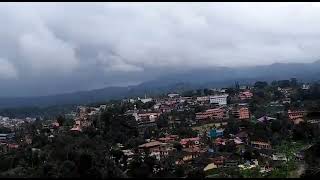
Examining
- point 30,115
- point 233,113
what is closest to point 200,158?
point 233,113

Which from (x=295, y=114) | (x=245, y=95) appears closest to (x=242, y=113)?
(x=295, y=114)

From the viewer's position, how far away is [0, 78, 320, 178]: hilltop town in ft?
39.8

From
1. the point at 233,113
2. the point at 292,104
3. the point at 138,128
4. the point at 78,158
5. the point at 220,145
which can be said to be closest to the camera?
the point at 78,158

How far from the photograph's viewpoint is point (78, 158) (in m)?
11.2

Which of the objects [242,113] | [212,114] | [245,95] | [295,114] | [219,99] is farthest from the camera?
[219,99]

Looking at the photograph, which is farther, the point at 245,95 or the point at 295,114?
the point at 245,95

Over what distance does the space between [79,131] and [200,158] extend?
5922 millimetres

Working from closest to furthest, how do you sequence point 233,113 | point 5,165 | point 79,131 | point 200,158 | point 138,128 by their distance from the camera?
1. point 5,165
2. point 200,158
3. point 79,131
4. point 138,128
5. point 233,113

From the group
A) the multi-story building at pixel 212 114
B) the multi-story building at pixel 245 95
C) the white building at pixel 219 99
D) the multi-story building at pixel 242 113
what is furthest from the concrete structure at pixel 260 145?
the white building at pixel 219 99

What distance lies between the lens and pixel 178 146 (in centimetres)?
1798

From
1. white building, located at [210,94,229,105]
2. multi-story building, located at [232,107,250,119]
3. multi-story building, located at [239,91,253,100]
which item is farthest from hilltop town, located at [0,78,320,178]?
white building, located at [210,94,229,105]

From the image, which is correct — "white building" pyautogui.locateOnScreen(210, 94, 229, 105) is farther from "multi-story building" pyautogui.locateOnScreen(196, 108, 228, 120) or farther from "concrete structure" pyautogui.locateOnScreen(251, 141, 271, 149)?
"concrete structure" pyautogui.locateOnScreen(251, 141, 271, 149)

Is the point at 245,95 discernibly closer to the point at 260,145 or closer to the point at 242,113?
the point at 242,113

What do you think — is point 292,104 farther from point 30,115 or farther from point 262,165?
point 30,115
